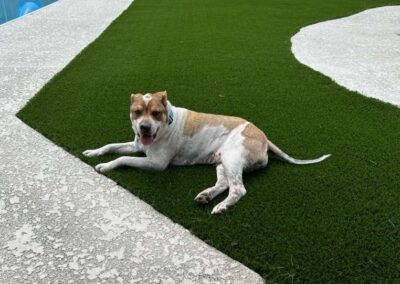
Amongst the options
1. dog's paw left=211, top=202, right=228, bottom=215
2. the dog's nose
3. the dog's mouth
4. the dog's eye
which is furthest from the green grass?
the dog's eye

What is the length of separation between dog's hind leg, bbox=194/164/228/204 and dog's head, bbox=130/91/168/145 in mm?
716

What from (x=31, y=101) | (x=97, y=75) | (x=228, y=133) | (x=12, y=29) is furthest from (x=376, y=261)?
(x=12, y=29)

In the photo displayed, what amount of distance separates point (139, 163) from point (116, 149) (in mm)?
462

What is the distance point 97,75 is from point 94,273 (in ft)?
15.7

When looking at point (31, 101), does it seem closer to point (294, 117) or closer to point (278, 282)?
point (294, 117)

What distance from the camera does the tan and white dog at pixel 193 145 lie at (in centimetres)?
396

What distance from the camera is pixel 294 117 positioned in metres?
5.60

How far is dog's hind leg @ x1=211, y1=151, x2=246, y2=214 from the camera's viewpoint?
146 inches

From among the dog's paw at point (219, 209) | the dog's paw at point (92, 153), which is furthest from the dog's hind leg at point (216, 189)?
the dog's paw at point (92, 153)

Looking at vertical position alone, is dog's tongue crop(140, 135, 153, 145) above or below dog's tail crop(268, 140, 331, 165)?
above

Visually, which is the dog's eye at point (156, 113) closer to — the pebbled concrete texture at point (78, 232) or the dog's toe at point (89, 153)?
the pebbled concrete texture at point (78, 232)

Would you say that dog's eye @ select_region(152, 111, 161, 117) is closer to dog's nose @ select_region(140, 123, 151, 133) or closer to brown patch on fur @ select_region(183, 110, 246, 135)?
dog's nose @ select_region(140, 123, 151, 133)

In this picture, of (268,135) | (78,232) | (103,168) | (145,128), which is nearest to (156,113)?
(145,128)

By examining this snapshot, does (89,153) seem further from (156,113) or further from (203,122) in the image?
(203,122)
